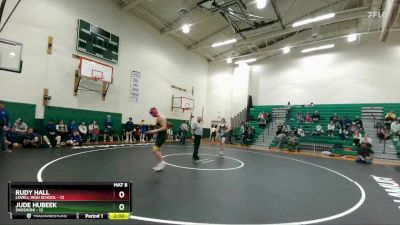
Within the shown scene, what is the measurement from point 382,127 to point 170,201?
15494 millimetres

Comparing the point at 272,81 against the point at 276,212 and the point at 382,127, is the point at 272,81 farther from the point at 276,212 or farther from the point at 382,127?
the point at 276,212

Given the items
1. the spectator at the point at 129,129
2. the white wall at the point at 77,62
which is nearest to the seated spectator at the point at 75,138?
the white wall at the point at 77,62

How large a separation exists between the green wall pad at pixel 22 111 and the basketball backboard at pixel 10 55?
203 centimetres

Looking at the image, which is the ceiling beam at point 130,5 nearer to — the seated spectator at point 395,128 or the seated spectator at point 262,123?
the seated spectator at point 262,123

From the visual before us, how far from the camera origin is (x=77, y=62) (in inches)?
497

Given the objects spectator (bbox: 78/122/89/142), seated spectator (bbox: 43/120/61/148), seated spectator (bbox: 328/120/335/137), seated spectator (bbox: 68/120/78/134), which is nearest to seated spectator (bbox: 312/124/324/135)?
seated spectator (bbox: 328/120/335/137)

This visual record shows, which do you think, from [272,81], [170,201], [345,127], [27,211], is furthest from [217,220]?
[272,81]

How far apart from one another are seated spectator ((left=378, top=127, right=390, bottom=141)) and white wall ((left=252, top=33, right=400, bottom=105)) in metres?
3.37

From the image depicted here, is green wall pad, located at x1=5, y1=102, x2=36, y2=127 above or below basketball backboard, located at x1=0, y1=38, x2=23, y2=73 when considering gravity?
below

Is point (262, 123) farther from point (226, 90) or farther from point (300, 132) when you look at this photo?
point (226, 90)

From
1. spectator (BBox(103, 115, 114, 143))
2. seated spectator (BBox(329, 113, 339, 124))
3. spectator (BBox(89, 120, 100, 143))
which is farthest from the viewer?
seated spectator (BBox(329, 113, 339, 124))
